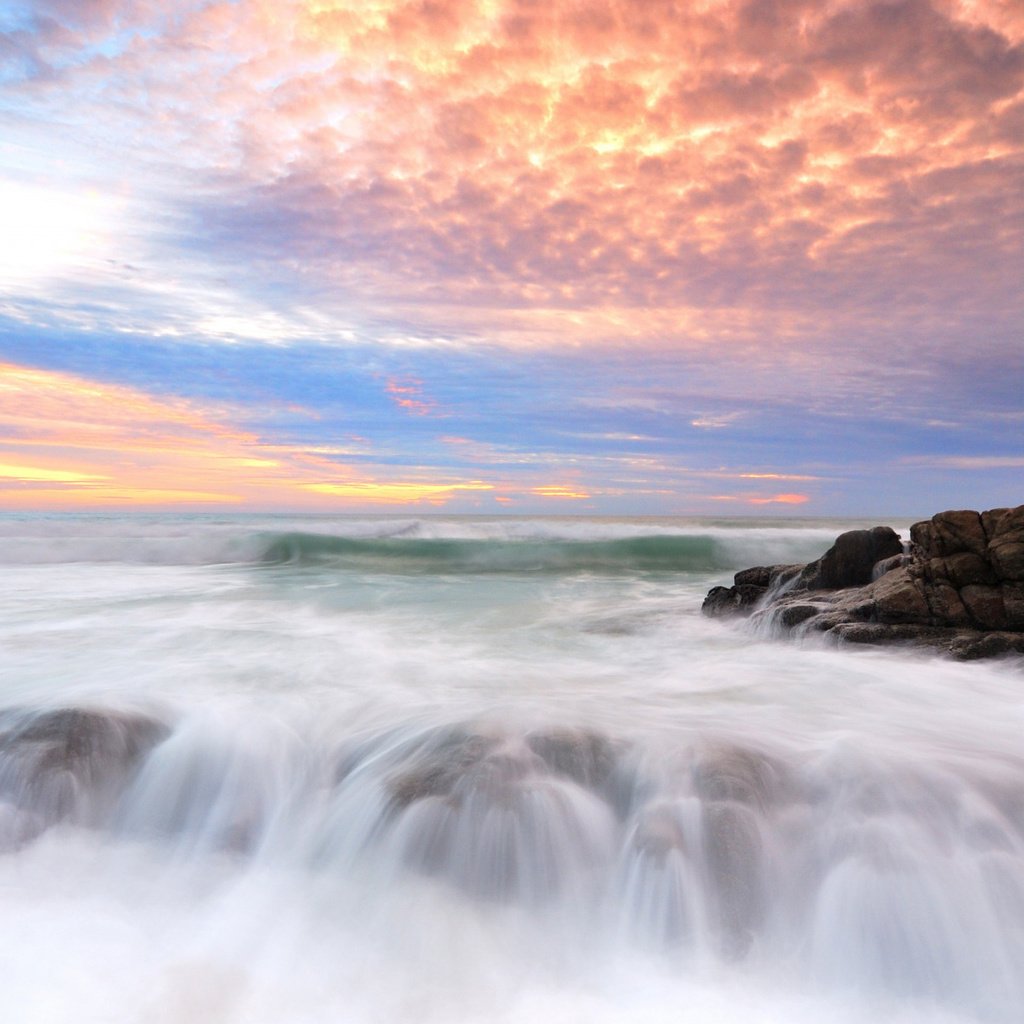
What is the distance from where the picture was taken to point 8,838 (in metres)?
3.95

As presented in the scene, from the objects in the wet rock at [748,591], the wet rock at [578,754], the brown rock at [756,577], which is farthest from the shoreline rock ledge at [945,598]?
the wet rock at [578,754]

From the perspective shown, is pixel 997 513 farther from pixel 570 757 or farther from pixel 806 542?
pixel 806 542

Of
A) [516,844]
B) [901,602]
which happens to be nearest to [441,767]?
[516,844]

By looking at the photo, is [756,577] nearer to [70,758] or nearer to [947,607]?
[947,607]

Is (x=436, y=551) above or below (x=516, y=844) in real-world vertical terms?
above

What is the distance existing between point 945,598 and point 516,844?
551 centimetres

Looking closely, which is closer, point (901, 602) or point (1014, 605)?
point (1014, 605)

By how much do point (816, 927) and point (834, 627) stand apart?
15.8 ft

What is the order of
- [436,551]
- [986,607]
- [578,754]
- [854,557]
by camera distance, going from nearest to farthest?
[578,754] → [986,607] → [854,557] → [436,551]

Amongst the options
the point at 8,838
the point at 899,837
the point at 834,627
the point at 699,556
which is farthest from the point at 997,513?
the point at 699,556

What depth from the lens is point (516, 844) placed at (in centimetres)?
377

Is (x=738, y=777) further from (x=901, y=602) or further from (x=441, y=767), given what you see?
(x=901, y=602)

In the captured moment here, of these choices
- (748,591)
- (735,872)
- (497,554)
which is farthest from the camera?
(497,554)

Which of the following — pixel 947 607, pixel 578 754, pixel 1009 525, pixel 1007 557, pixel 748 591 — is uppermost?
pixel 1009 525
